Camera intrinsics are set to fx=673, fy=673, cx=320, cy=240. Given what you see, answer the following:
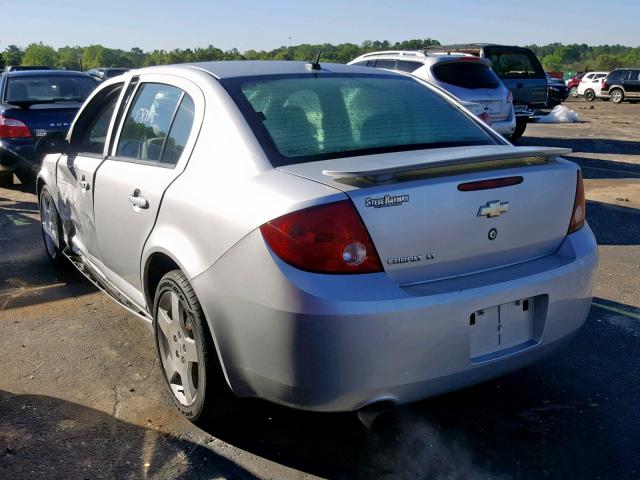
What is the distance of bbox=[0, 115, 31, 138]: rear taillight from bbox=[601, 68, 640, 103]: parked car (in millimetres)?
31934

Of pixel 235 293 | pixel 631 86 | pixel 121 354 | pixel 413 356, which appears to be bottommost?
pixel 631 86

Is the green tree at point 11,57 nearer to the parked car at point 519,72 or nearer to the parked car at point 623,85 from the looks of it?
the parked car at point 623,85

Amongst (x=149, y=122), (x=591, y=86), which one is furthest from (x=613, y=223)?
(x=591, y=86)

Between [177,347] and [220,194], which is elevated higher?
[220,194]

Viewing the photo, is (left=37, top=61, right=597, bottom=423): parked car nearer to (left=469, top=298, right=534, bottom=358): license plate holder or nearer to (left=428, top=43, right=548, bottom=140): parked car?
(left=469, top=298, right=534, bottom=358): license plate holder

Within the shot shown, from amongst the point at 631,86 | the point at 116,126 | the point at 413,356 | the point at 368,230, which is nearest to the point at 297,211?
the point at 368,230

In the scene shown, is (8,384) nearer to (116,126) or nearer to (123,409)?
(123,409)

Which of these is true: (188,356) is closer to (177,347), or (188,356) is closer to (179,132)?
(177,347)

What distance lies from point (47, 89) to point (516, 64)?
9.82 meters

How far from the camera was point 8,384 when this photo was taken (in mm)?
3645

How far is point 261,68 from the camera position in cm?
354

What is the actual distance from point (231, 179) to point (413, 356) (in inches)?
40.3

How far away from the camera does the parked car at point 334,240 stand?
245cm

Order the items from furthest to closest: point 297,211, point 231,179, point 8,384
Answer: point 8,384, point 231,179, point 297,211
